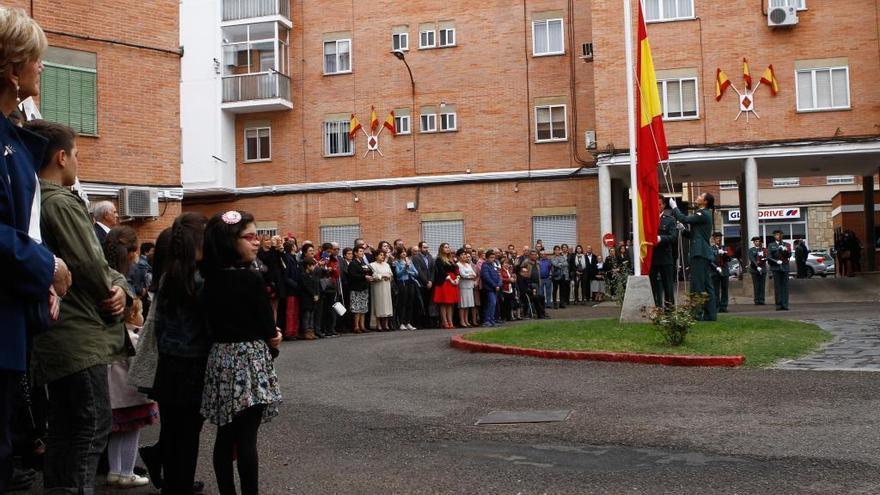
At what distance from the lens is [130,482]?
622cm

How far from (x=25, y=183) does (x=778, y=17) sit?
30.3 metres

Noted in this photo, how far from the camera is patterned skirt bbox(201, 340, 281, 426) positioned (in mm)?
5168

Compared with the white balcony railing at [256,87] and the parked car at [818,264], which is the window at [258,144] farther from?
the parked car at [818,264]

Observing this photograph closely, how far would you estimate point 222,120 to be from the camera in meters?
37.5

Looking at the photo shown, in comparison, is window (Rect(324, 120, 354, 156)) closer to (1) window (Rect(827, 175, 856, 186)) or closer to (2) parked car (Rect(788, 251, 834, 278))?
(2) parked car (Rect(788, 251, 834, 278))

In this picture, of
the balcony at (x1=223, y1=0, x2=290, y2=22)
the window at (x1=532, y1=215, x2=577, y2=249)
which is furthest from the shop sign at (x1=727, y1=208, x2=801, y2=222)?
the balcony at (x1=223, y1=0, x2=290, y2=22)

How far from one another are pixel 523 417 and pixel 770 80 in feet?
82.9

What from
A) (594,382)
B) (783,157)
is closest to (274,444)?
(594,382)

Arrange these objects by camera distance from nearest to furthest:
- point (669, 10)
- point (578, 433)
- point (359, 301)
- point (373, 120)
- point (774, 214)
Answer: point (578, 433) < point (359, 301) < point (669, 10) < point (373, 120) < point (774, 214)

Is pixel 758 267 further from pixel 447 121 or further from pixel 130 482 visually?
pixel 130 482

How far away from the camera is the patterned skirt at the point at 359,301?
2002 cm

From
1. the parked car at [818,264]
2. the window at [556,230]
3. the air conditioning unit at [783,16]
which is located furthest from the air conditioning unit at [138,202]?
the parked car at [818,264]

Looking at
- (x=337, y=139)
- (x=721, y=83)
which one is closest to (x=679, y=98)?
(x=721, y=83)

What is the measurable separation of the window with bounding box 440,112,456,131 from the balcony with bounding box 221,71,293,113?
6.62 meters
